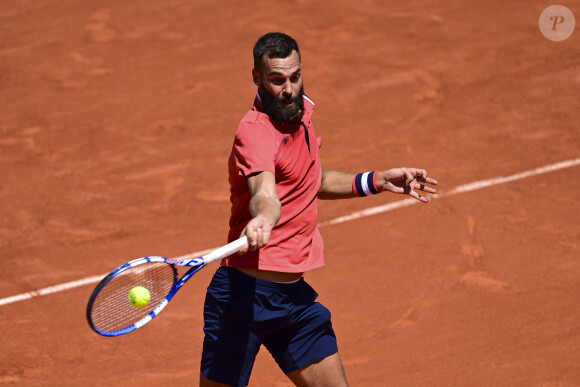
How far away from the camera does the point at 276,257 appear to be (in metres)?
4.71

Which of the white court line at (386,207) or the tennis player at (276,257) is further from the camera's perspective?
the white court line at (386,207)

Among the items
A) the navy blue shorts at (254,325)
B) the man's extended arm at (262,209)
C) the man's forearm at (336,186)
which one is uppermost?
the man's extended arm at (262,209)

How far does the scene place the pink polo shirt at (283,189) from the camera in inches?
180

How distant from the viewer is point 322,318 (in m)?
5.02

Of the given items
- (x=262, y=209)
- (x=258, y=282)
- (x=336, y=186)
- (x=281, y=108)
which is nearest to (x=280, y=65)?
(x=281, y=108)

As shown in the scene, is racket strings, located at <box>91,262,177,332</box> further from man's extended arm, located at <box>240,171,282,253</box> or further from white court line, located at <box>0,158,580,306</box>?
white court line, located at <box>0,158,580,306</box>

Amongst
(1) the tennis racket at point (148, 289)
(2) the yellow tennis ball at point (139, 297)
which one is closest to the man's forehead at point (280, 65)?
(1) the tennis racket at point (148, 289)

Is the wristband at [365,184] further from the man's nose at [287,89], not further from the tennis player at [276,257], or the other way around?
the man's nose at [287,89]

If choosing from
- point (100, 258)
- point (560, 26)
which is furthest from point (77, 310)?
point (560, 26)

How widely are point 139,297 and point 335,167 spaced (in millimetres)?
5010

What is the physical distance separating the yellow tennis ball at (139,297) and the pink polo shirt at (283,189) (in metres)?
0.47

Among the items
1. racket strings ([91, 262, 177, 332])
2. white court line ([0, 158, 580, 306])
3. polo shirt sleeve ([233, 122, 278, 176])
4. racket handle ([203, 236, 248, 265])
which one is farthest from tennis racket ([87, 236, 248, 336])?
white court line ([0, 158, 580, 306])

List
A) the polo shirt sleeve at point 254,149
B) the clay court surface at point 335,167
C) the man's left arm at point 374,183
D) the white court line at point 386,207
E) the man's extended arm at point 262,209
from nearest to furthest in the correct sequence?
the man's extended arm at point 262,209, the polo shirt sleeve at point 254,149, the man's left arm at point 374,183, the clay court surface at point 335,167, the white court line at point 386,207

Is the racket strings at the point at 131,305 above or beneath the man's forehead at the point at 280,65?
beneath
